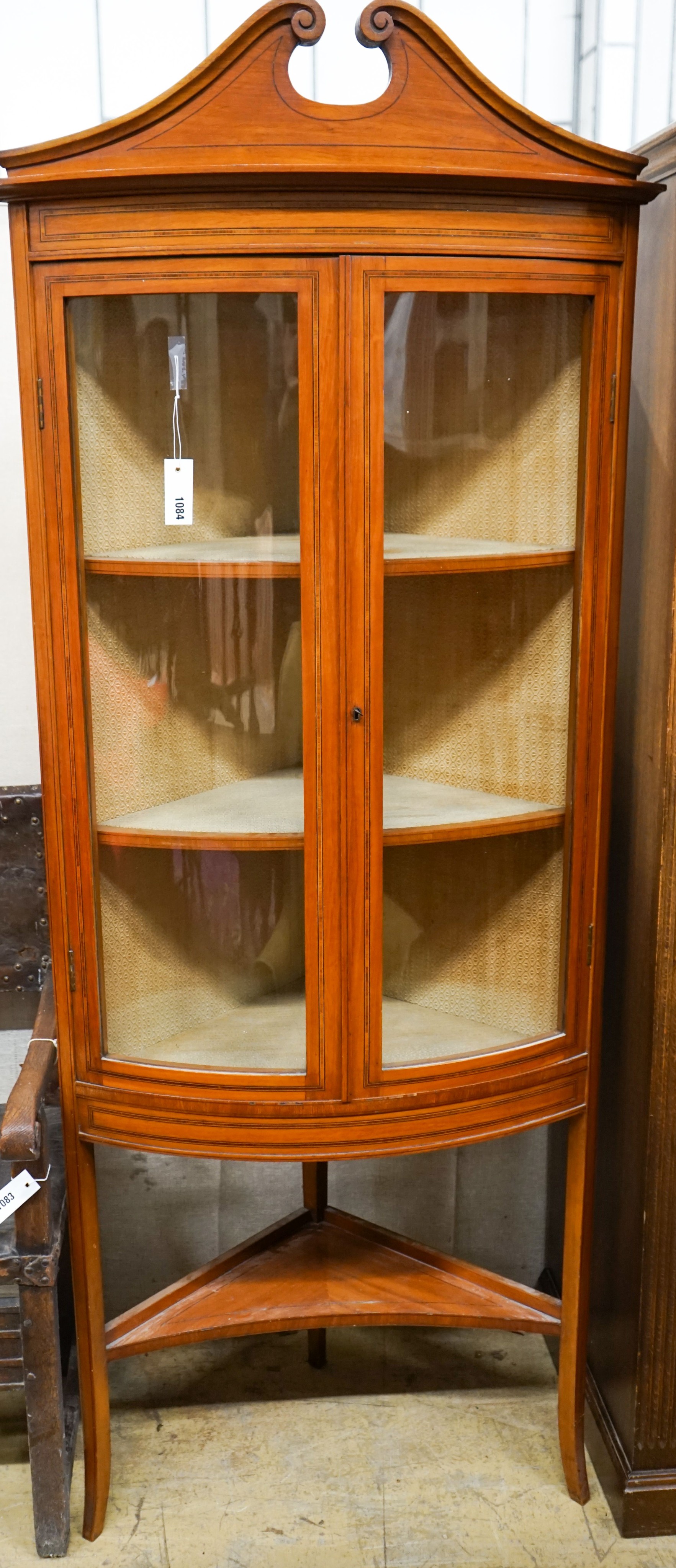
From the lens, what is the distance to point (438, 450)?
164 centimetres

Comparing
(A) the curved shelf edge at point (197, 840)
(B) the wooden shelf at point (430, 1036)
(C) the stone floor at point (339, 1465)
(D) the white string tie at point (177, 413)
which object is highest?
(D) the white string tie at point (177, 413)

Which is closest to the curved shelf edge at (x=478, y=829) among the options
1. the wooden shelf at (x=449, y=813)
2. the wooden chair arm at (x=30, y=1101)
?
the wooden shelf at (x=449, y=813)

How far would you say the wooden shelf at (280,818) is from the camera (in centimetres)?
169

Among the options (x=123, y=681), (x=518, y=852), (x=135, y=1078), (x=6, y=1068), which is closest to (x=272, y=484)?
(x=123, y=681)

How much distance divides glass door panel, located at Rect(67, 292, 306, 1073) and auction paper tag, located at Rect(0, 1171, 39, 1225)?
22 cm

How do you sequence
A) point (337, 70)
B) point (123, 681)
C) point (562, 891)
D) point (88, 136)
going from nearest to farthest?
point (88, 136) < point (123, 681) < point (562, 891) < point (337, 70)

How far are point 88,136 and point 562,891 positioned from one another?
1.16m

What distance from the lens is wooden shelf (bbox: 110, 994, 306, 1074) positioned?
173cm

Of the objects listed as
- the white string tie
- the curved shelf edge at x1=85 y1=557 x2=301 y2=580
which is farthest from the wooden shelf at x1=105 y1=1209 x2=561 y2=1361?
the white string tie

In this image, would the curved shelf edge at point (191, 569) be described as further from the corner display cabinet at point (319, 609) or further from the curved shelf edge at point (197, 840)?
the curved shelf edge at point (197, 840)

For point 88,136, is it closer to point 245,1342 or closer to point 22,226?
point 22,226

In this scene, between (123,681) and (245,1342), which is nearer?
(123,681)

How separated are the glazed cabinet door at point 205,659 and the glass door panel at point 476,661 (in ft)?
0.34

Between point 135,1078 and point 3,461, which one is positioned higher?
point 3,461
